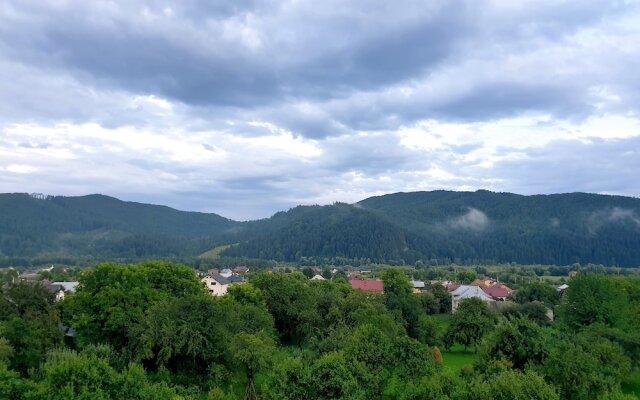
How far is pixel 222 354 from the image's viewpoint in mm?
33312

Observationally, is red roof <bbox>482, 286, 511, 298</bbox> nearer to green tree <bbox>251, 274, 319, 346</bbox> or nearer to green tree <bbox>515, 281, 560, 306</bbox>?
green tree <bbox>515, 281, 560, 306</bbox>

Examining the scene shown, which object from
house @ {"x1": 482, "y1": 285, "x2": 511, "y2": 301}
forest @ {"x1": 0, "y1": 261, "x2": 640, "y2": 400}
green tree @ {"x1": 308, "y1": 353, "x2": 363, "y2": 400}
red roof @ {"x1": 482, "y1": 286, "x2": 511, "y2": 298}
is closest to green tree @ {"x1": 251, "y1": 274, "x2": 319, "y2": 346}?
forest @ {"x1": 0, "y1": 261, "x2": 640, "y2": 400}

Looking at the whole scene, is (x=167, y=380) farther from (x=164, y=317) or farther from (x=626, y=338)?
(x=626, y=338)

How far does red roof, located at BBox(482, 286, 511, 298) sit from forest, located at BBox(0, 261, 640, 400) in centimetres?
4416

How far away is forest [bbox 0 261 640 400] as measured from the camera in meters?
25.6

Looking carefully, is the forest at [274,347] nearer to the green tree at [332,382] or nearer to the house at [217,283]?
the green tree at [332,382]

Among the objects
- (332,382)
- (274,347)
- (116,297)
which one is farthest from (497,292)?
(332,382)

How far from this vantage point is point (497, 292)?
332 feet

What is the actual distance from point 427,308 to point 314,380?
197ft

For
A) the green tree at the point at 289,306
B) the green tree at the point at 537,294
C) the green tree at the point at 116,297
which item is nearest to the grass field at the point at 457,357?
the green tree at the point at 289,306

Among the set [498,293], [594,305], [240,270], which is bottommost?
[240,270]

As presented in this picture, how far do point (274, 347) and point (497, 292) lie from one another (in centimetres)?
7588

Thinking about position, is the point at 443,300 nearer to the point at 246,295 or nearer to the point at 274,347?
the point at 246,295

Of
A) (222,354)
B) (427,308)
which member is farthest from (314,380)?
(427,308)
